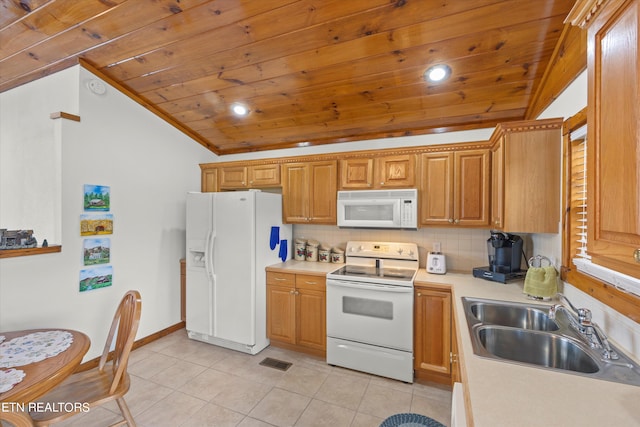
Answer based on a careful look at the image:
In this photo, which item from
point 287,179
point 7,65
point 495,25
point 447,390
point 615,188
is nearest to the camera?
point 615,188

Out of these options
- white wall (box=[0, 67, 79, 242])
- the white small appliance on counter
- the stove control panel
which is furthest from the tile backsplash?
white wall (box=[0, 67, 79, 242])

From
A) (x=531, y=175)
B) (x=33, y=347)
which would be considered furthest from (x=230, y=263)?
(x=531, y=175)

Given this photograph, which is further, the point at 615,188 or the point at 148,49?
the point at 148,49

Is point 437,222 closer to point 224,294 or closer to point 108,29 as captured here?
point 224,294

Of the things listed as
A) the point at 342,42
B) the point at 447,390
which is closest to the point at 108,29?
the point at 342,42

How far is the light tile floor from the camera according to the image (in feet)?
6.67

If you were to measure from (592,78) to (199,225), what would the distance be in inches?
125

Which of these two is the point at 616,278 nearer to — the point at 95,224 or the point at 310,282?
the point at 310,282

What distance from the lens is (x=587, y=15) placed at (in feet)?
3.05

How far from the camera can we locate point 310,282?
2850mm

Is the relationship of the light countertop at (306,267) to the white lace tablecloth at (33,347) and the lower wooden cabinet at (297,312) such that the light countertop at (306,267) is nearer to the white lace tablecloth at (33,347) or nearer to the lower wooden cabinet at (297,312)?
the lower wooden cabinet at (297,312)

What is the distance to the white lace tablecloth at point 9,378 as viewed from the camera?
1.26 m

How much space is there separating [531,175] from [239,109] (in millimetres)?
2715

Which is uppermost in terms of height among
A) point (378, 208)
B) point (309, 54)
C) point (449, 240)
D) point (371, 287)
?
point (309, 54)
